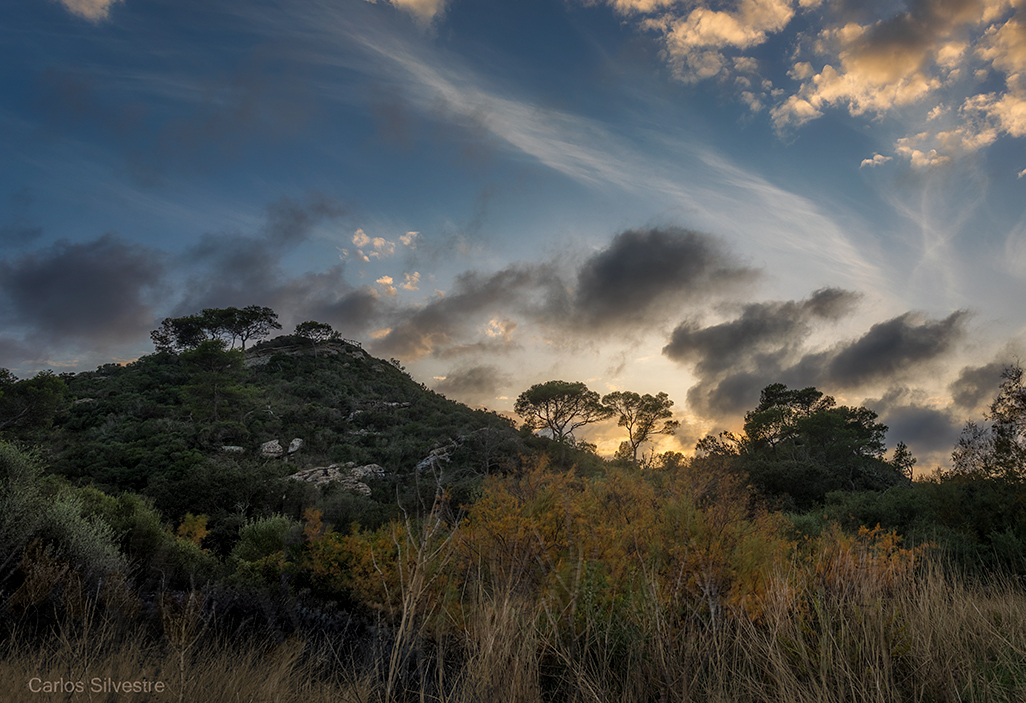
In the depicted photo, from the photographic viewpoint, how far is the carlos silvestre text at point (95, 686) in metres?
4.25

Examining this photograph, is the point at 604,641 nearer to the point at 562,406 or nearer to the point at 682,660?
the point at 682,660

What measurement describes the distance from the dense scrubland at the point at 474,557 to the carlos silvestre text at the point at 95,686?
0.05 m

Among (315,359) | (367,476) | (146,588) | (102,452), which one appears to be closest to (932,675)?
(146,588)

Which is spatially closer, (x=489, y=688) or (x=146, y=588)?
(x=489, y=688)

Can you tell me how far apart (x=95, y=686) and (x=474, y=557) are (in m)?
4.08

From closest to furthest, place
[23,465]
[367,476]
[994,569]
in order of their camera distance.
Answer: [23,465] → [994,569] → [367,476]

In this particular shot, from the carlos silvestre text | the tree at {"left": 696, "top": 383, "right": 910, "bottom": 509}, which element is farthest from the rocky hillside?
the tree at {"left": 696, "top": 383, "right": 910, "bottom": 509}

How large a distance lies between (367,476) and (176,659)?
73.4 ft

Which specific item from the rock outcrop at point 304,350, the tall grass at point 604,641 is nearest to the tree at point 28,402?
the rock outcrop at point 304,350

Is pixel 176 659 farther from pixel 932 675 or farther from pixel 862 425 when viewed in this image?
pixel 862 425

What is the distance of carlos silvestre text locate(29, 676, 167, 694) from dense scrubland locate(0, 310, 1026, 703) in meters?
Answer: 0.05

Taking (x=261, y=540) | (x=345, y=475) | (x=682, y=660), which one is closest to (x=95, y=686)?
(x=682, y=660)

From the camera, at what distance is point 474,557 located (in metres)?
6.70

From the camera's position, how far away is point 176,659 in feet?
18.0
